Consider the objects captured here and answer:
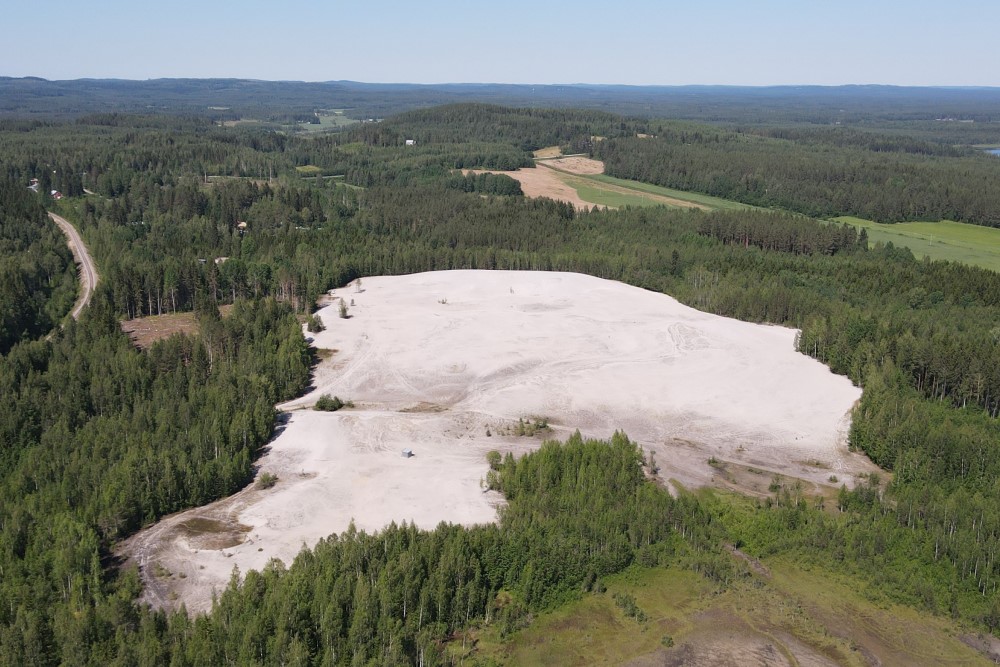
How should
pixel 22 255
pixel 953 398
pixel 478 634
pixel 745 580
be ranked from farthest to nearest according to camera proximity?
pixel 22 255
pixel 953 398
pixel 745 580
pixel 478 634

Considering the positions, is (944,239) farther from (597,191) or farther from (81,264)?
(81,264)

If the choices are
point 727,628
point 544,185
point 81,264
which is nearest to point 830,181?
point 544,185

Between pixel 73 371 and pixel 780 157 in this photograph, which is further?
pixel 780 157

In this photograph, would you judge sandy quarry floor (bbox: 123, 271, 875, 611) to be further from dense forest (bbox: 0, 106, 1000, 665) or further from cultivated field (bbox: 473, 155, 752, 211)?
cultivated field (bbox: 473, 155, 752, 211)

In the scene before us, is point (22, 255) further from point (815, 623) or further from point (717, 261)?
point (815, 623)

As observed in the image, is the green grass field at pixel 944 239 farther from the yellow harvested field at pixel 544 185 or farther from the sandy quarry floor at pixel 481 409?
the sandy quarry floor at pixel 481 409

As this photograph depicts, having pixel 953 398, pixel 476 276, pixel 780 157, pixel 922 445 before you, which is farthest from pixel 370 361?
pixel 780 157
